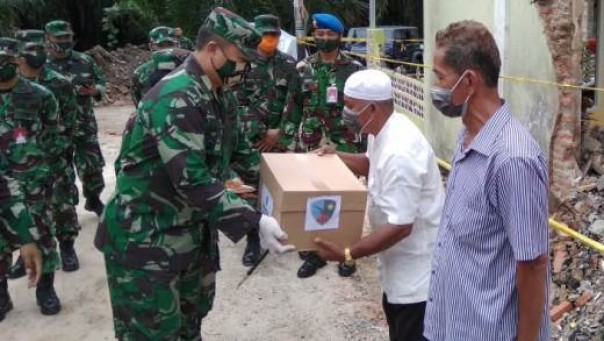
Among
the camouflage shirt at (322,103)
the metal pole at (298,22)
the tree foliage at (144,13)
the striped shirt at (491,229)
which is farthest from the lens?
the tree foliage at (144,13)

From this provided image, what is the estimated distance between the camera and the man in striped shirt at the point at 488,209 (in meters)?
1.65

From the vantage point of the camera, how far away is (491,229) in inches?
69.2

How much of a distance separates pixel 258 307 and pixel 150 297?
1.87m

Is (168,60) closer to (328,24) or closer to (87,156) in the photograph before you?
(328,24)

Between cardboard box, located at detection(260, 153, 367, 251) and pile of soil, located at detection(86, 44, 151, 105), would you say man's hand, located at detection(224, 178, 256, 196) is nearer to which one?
cardboard box, located at detection(260, 153, 367, 251)

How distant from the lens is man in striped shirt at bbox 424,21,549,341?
1652mm

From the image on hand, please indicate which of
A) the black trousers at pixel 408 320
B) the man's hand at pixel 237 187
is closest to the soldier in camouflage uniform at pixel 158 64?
the man's hand at pixel 237 187

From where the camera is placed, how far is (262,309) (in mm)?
4391

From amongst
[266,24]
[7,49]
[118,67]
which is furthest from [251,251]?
[118,67]

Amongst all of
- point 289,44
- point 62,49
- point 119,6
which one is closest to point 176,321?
point 62,49

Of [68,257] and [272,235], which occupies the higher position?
[272,235]

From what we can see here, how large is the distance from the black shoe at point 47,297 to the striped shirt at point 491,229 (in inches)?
130

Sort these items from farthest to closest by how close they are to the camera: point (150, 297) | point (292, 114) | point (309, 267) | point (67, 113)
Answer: point (292, 114)
point (67, 113)
point (309, 267)
point (150, 297)

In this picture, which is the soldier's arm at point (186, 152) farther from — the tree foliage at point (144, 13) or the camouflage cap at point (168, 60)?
the tree foliage at point (144, 13)
